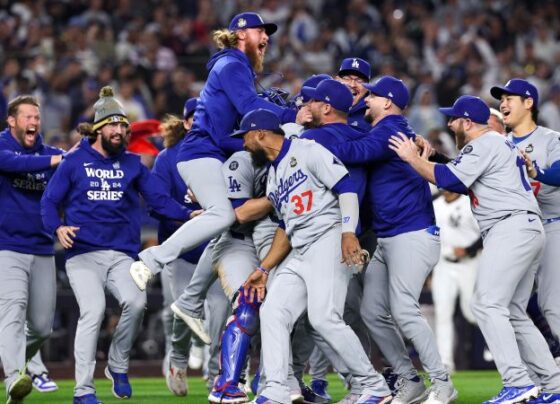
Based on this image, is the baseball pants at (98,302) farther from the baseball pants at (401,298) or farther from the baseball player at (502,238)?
the baseball player at (502,238)

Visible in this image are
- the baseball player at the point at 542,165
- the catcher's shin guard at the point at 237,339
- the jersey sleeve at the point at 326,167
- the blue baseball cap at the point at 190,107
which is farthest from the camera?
the blue baseball cap at the point at 190,107

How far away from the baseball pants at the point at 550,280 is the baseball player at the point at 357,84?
5.69ft

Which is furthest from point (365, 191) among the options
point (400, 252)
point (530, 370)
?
point (530, 370)

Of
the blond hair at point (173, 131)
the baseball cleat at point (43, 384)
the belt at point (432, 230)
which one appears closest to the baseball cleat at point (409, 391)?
the belt at point (432, 230)

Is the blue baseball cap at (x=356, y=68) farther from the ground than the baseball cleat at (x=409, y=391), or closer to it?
farther from the ground

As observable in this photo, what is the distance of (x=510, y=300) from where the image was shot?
917 cm

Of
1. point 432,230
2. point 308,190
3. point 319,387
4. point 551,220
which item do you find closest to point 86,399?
point 319,387

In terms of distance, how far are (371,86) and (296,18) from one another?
11601mm

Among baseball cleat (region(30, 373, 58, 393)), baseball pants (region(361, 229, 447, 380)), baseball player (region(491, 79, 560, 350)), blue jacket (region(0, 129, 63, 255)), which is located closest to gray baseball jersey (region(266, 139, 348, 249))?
baseball pants (region(361, 229, 447, 380))

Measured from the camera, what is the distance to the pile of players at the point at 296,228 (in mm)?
8859

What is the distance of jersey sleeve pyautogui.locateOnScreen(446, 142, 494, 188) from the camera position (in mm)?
9117

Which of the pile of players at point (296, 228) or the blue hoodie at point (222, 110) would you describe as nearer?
the pile of players at point (296, 228)

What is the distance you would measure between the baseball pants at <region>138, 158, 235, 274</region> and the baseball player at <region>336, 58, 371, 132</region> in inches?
52.9

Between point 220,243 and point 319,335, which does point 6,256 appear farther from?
point 319,335
